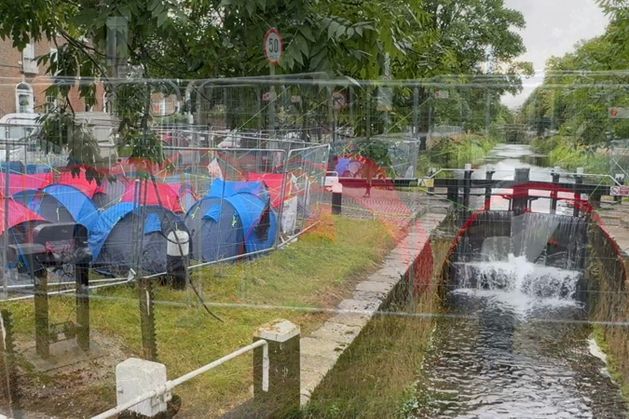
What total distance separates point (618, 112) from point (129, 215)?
17.2ft

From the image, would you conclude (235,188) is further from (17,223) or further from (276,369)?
(276,369)

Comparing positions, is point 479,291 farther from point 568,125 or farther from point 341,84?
point 341,84

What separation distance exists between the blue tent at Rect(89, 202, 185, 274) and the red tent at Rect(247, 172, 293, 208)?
152 cm

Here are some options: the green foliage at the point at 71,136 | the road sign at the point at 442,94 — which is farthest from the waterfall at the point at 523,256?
the green foliage at the point at 71,136

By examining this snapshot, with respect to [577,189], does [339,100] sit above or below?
above

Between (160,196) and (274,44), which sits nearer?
(274,44)

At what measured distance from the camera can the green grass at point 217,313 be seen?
3945 millimetres

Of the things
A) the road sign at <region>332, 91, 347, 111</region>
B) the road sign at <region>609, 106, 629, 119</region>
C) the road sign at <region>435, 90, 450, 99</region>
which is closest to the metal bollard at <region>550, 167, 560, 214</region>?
the road sign at <region>609, 106, 629, 119</region>

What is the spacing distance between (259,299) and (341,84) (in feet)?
12.1

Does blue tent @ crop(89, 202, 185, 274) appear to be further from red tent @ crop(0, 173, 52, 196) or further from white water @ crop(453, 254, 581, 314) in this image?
white water @ crop(453, 254, 581, 314)

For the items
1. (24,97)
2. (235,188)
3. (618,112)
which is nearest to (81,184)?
(24,97)

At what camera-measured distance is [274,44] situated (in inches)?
104

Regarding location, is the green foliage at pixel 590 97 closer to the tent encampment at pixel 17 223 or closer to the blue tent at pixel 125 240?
the blue tent at pixel 125 240

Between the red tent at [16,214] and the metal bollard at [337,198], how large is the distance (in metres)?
3.96
